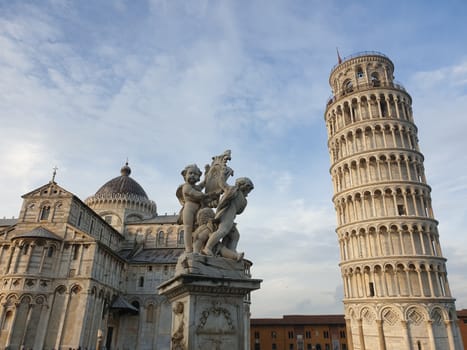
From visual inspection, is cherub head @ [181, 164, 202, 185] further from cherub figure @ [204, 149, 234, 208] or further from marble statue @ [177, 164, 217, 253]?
cherub figure @ [204, 149, 234, 208]

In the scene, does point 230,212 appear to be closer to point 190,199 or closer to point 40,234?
point 190,199

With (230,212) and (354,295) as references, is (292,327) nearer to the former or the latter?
(354,295)

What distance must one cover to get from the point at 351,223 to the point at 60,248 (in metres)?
31.9

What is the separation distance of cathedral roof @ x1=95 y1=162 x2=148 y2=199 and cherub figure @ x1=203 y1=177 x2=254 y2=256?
53444 millimetres

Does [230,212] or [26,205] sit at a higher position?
[26,205]

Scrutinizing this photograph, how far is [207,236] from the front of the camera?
6.43 m

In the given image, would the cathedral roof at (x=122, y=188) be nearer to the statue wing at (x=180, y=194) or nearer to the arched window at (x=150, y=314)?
the arched window at (x=150, y=314)

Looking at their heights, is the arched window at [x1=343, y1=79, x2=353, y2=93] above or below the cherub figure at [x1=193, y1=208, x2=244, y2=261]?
above

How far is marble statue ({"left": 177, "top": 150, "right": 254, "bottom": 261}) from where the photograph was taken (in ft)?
21.0

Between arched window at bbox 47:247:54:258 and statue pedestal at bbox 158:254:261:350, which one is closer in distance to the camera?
statue pedestal at bbox 158:254:261:350

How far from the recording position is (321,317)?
69.7 metres

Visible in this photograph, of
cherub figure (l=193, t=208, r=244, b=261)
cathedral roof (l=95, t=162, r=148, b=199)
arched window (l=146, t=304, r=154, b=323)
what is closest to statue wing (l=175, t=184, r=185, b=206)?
cherub figure (l=193, t=208, r=244, b=261)

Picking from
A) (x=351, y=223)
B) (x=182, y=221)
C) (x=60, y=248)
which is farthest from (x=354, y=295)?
(x=182, y=221)

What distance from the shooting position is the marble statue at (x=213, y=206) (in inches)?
251
